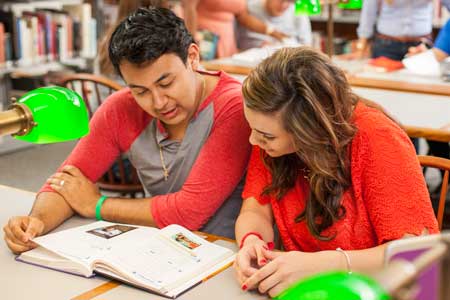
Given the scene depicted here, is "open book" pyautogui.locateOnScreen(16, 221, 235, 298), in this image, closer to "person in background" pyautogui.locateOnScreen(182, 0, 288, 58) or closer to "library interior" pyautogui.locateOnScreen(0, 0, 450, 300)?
"library interior" pyautogui.locateOnScreen(0, 0, 450, 300)

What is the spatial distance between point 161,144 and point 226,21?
2224 millimetres

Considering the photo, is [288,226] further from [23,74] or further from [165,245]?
[23,74]

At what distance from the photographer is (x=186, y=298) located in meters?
1.33

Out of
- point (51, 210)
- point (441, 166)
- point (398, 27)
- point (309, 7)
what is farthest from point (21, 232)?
point (398, 27)

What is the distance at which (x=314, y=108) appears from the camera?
1.37 meters

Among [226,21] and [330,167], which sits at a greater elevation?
[330,167]

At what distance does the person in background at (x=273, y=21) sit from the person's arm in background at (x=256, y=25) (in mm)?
61

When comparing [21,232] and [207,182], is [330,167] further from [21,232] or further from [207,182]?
[21,232]

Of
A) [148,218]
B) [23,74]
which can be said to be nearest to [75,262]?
[148,218]

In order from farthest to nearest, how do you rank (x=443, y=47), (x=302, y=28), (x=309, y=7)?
1. (x=302, y=28)
2. (x=443, y=47)
3. (x=309, y=7)

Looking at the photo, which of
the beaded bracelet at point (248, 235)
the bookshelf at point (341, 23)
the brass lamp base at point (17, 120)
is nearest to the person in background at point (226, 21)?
the bookshelf at point (341, 23)

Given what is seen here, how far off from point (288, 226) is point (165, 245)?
0.95 ft

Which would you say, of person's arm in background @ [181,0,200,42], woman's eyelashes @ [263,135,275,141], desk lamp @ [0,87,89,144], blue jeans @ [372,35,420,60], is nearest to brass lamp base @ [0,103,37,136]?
desk lamp @ [0,87,89,144]

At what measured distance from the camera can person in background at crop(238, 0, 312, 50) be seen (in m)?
4.07
